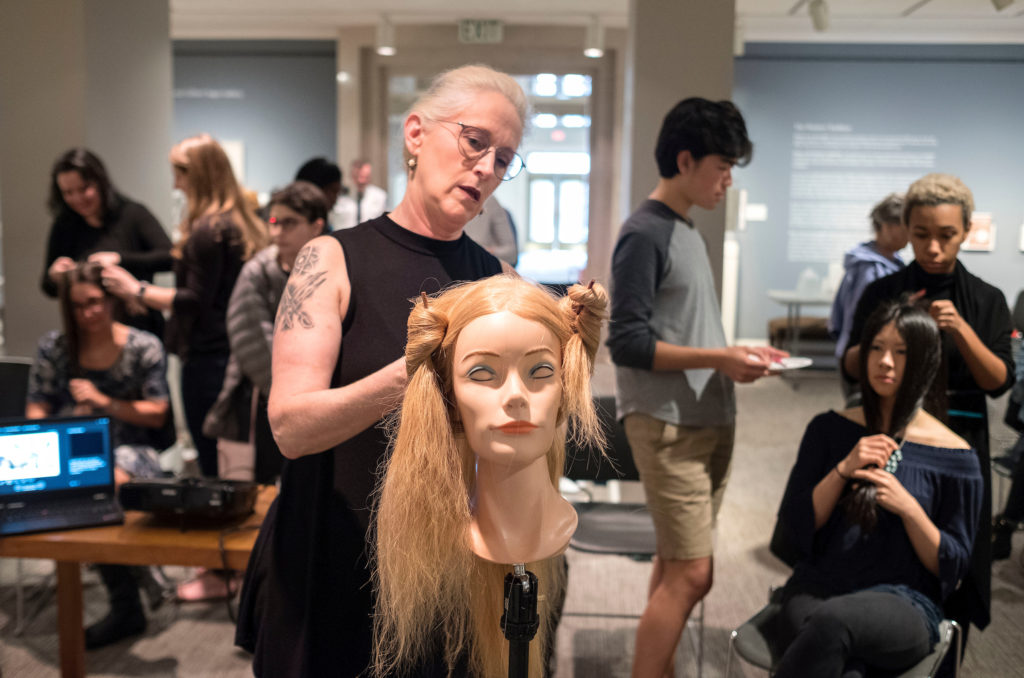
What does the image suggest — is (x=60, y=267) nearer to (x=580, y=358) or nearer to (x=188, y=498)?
Answer: (x=188, y=498)

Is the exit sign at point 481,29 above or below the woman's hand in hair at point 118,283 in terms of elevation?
above

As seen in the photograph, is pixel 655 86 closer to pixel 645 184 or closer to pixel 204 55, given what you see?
pixel 645 184

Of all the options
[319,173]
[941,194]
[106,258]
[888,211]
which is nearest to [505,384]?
[941,194]

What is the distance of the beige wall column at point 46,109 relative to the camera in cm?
365

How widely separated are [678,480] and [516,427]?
1249mm

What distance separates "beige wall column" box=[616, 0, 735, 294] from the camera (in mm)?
3201

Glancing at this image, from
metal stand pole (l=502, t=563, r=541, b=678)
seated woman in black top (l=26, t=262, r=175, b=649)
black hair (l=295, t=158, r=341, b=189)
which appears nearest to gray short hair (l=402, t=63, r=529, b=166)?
metal stand pole (l=502, t=563, r=541, b=678)

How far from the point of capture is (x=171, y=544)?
2.30 metres

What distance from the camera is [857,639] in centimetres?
194

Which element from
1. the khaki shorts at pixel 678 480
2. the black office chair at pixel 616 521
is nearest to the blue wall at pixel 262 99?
the black office chair at pixel 616 521

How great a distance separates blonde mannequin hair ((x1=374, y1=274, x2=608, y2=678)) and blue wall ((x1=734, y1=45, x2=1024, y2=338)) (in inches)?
65.4

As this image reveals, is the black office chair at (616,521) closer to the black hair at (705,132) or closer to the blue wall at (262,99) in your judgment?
the black hair at (705,132)

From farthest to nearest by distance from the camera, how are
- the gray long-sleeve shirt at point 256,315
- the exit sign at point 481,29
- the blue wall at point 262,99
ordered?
1. the blue wall at point 262,99
2. the exit sign at point 481,29
3. the gray long-sleeve shirt at point 256,315

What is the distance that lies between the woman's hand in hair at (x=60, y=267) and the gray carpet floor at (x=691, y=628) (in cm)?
128
